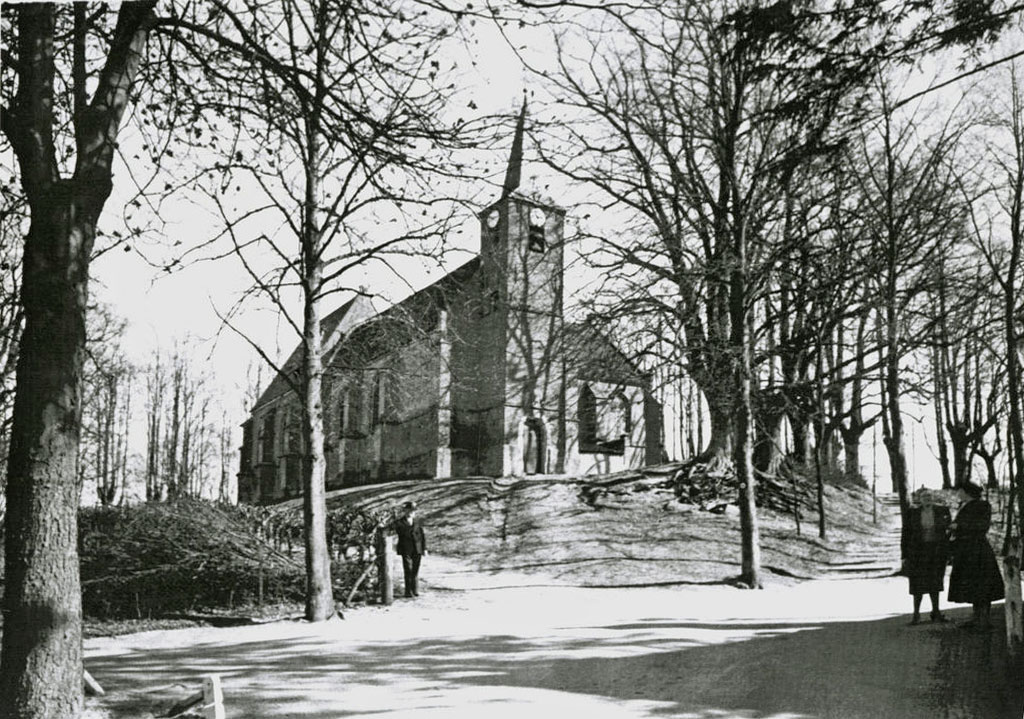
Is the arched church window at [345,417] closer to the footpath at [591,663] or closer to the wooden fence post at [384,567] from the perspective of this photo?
the wooden fence post at [384,567]

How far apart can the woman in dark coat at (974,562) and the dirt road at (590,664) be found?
0.36m

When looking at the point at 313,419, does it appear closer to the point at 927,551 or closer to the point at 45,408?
the point at 45,408

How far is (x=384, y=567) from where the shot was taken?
15672 mm

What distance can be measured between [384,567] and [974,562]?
30.9 feet

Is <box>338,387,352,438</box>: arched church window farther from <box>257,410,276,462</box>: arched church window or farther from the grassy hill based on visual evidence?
the grassy hill

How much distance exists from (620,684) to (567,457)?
103 ft

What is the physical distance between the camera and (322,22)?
6551 millimetres

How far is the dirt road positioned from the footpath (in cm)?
2

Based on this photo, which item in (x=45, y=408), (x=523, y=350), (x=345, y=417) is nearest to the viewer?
(x=45, y=408)

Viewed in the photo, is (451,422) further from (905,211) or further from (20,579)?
(20,579)

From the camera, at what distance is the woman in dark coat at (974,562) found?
9422mm

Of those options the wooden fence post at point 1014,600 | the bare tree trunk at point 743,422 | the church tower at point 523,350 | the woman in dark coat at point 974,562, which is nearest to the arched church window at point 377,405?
the church tower at point 523,350

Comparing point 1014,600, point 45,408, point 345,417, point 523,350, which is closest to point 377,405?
point 345,417

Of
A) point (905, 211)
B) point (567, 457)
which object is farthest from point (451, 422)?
point (905, 211)
